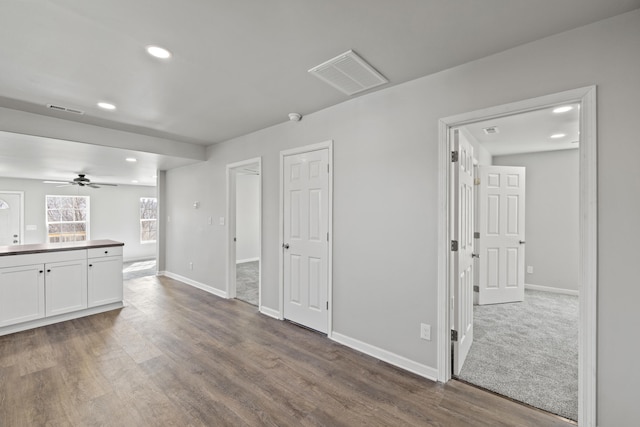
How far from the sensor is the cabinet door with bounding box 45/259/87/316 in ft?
11.3

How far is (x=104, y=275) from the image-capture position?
12.8ft

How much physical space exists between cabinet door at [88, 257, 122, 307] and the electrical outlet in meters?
4.20

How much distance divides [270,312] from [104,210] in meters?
7.21

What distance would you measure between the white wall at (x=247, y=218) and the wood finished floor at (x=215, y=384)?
14.5ft

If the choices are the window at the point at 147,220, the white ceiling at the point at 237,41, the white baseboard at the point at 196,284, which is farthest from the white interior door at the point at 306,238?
the window at the point at 147,220

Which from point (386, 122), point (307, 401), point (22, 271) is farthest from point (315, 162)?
Result: point (22, 271)

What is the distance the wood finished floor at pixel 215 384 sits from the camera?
185 centimetres

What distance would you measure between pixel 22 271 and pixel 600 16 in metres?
5.77

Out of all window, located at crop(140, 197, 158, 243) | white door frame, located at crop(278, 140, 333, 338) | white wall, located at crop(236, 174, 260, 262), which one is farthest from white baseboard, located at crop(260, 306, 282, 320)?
window, located at crop(140, 197, 158, 243)

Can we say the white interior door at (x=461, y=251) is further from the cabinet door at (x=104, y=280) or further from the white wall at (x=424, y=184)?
the cabinet door at (x=104, y=280)

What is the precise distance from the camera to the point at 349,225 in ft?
9.44

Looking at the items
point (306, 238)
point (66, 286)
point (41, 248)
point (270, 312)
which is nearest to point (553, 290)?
point (306, 238)

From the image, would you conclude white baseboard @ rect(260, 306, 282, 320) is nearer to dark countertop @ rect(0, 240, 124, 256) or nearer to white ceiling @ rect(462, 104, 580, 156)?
dark countertop @ rect(0, 240, 124, 256)

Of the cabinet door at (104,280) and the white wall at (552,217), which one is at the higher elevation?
the white wall at (552,217)
